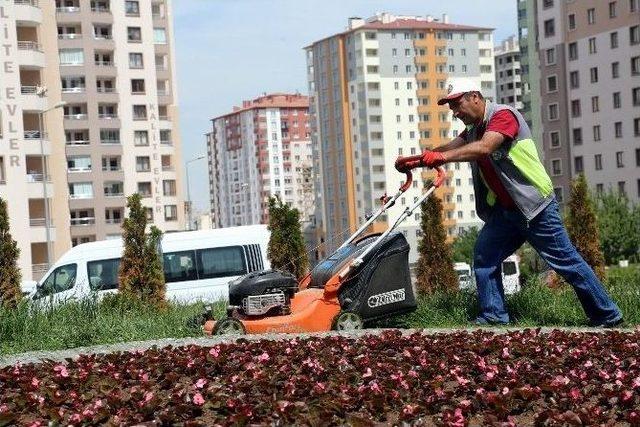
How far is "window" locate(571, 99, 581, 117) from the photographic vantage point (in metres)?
108

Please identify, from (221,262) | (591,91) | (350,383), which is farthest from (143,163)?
(350,383)

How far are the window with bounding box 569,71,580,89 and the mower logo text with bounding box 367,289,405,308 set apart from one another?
327 feet

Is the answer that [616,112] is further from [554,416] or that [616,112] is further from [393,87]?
[554,416]

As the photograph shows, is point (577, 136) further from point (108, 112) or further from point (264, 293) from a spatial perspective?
point (264, 293)

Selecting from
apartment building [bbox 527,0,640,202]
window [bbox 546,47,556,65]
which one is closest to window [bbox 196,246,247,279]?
apartment building [bbox 527,0,640,202]

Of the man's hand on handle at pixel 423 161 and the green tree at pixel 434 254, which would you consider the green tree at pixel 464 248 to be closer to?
the green tree at pixel 434 254

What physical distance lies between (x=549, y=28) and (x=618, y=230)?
30180 mm

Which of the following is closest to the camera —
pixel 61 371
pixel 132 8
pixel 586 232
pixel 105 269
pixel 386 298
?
pixel 61 371

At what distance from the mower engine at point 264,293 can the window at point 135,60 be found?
93735 mm

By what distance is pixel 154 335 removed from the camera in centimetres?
1110

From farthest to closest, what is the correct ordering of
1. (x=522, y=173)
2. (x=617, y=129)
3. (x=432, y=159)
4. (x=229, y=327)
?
(x=617, y=129) → (x=229, y=327) → (x=522, y=173) → (x=432, y=159)

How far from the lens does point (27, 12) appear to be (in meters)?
84.9

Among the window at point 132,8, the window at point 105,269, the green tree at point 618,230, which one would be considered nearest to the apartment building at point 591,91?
the green tree at point 618,230

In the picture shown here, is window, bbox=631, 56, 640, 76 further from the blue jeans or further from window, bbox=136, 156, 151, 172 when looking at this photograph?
the blue jeans
